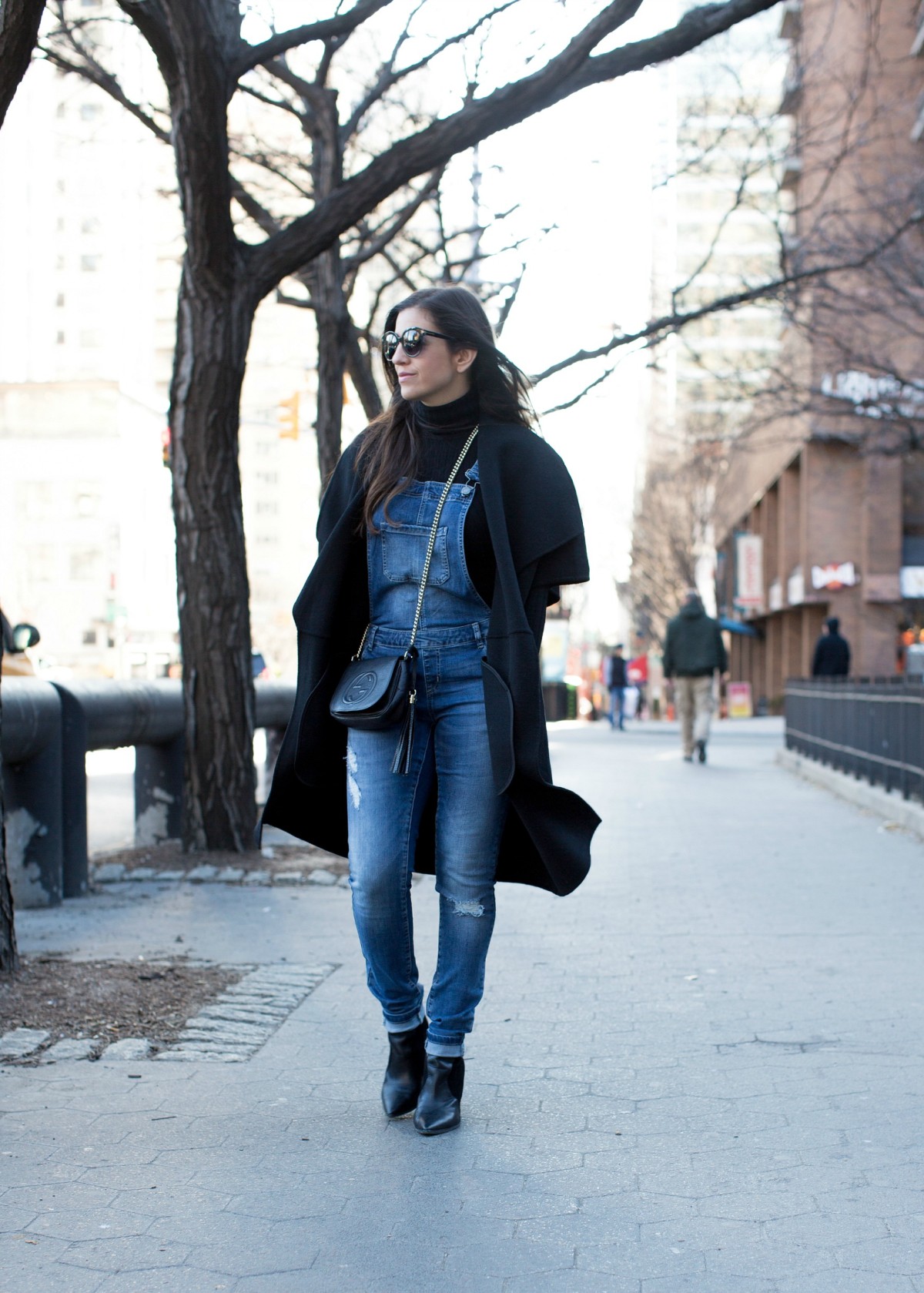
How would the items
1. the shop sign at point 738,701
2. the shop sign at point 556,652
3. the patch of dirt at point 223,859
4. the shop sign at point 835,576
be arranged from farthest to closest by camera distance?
the shop sign at point 738,701 < the shop sign at point 556,652 < the shop sign at point 835,576 < the patch of dirt at point 223,859

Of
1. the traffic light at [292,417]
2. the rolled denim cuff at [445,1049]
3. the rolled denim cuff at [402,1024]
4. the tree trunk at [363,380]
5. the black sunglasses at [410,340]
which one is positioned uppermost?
the traffic light at [292,417]

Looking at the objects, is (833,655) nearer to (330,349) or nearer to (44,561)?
(330,349)

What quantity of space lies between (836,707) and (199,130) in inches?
376

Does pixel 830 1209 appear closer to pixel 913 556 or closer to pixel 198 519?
pixel 198 519

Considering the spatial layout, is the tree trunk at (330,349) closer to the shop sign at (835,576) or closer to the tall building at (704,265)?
the tall building at (704,265)

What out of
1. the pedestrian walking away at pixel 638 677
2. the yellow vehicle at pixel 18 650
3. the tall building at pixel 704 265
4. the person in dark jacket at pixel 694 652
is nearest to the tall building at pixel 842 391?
the tall building at pixel 704 265

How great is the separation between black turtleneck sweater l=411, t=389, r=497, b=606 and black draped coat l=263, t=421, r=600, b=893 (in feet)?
0.24

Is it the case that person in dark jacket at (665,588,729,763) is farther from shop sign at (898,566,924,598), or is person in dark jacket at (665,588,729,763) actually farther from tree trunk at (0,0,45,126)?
shop sign at (898,566,924,598)

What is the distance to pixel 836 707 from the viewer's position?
1547cm

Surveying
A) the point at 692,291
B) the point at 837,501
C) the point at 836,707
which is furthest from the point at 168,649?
the point at 836,707

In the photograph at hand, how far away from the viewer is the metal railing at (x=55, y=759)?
7.14m

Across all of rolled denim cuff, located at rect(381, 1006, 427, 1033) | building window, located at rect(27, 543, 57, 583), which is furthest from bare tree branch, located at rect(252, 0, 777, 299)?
building window, located at rect(27, 543, 57, 583)

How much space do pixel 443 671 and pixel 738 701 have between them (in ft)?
133

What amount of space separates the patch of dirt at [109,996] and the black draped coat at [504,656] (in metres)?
1.14
